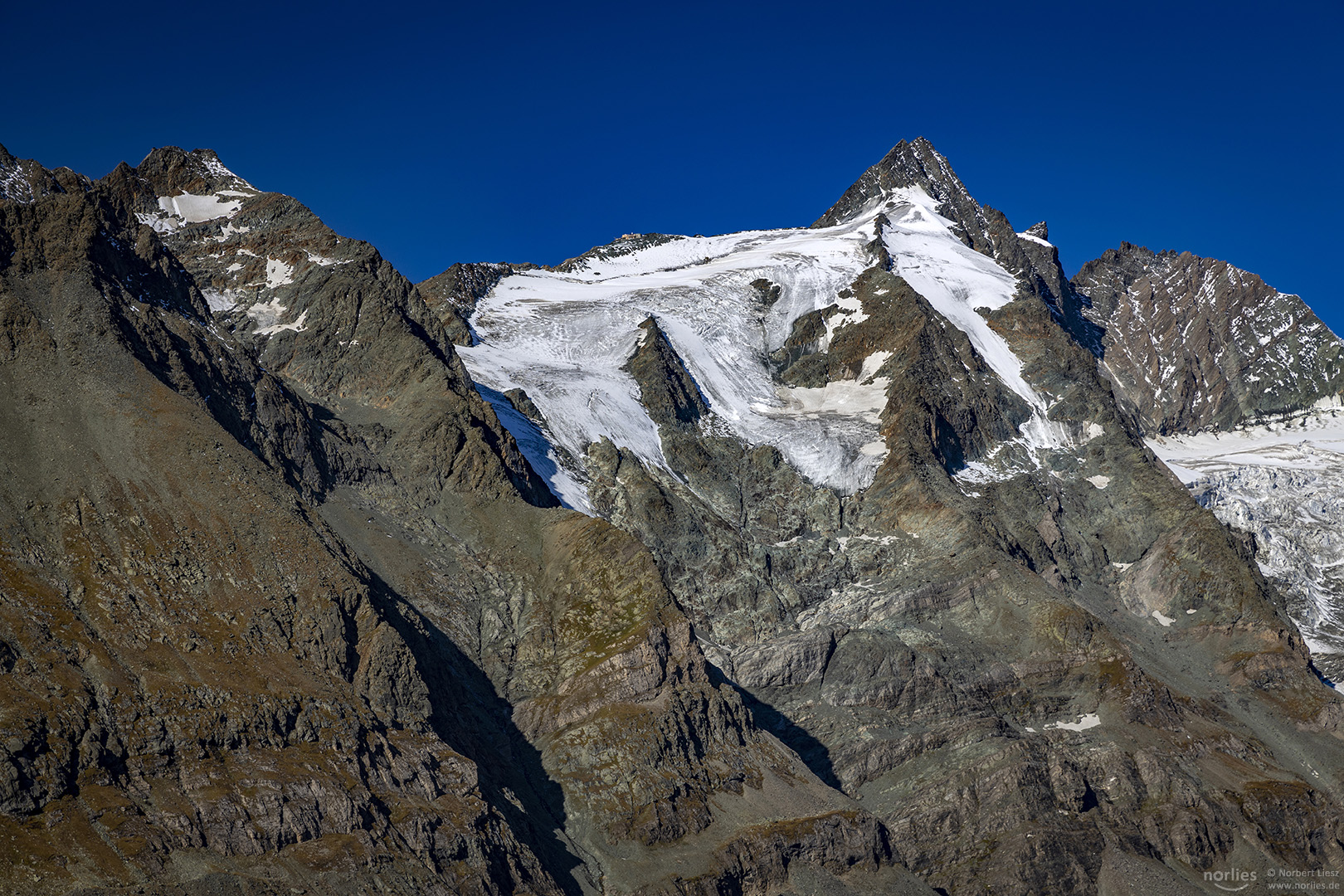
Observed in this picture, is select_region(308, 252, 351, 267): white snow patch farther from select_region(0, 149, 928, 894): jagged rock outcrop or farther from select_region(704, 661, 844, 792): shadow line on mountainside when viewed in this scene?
select_region(704, 661, 844, 792): shadow line on mountainside

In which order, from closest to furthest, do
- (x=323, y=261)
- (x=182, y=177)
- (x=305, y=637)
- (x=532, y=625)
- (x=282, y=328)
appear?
(x=305, y=637), (x=532, y=625), (x=282, y=328), (x=323, y=261), (x=182, y=177)

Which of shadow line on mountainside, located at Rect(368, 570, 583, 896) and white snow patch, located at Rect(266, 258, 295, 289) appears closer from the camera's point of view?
shadow line on mountainside, located at Rect(368, 570, 583, 896)

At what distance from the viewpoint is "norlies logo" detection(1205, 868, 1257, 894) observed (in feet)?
408

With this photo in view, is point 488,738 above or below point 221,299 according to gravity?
below

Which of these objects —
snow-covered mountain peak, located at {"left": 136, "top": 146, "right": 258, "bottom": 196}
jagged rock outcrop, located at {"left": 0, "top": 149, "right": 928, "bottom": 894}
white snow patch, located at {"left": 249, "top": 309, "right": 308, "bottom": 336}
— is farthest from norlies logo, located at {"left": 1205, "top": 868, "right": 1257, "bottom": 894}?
snow-covered mountain peak, located at {"left": 136, "top": 146, "right": 258, "bottom": 196}

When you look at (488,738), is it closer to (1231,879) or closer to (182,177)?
(1231,879)

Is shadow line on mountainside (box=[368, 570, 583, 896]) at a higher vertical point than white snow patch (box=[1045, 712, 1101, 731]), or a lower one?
higher

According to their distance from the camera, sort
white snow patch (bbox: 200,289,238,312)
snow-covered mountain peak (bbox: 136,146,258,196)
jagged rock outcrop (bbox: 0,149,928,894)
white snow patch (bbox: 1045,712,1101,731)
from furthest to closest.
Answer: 1. snow-covered mountain peak (bbox: 136,146,258,196)
2. white snow patch (bbox: 200,289,238,312)
3. white snow patch (bbox: 1045,712,1101,731)
4. jagged rock outcrop (bbox: 0,149,928,894)

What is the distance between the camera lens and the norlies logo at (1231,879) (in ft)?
408

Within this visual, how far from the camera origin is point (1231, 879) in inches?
4929

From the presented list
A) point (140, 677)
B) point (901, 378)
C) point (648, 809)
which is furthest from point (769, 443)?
point (140, 677)

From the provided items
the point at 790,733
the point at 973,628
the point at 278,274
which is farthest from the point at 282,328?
the point at 973,628

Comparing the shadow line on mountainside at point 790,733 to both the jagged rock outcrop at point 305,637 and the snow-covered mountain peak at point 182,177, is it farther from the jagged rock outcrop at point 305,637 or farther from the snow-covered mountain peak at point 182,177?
the snow-covered mountain peak at point 182,177

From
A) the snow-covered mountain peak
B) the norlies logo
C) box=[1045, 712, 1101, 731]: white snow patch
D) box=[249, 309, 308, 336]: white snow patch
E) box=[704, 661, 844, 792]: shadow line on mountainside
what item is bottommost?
the norlies logo
